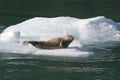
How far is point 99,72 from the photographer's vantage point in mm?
14508

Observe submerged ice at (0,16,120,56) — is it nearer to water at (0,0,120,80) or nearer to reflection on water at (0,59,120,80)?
water at (0,0,120,80)

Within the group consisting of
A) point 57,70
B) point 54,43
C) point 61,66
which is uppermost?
point 54,43

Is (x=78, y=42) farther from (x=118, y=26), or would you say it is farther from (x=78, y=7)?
(x=78, y=7)

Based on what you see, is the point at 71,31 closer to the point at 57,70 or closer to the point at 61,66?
the point at 61,66

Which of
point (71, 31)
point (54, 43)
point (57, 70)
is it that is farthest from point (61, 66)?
point (71, 31)

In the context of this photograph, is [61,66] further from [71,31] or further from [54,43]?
[71,31]

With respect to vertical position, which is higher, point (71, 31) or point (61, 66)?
point (71, 31)

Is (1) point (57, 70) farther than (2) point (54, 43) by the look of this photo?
No

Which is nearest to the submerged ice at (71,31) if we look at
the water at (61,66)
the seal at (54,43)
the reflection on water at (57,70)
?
the seal at (54,43)

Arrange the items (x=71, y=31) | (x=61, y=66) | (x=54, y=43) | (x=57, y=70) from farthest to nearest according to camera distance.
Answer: (x=71, y=31), (x=54, y=43), (x=61, y=66), (x=57, y=70)

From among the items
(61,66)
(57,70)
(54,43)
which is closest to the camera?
(57,70)

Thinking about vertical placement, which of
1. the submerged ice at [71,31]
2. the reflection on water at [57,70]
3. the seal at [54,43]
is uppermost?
the submerged ice at [71,31]

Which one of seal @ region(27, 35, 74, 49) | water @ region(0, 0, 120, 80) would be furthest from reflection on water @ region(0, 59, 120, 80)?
seal @ region(27, 35, 74, 49)

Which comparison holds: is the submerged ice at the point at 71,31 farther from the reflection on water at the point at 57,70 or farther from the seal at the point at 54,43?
the reflection on water at the point at 57,70
